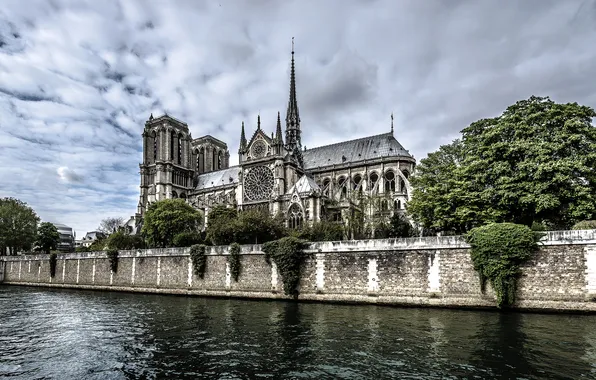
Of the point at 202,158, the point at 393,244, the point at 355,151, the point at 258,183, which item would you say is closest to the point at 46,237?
the point at 258,183

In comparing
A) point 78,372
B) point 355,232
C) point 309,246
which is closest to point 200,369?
point 78,372

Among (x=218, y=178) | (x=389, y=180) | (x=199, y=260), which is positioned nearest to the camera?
(x=199, y=260)

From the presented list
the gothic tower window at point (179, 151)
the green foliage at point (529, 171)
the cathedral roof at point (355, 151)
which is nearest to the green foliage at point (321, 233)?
the green foliage at point (529, 171)

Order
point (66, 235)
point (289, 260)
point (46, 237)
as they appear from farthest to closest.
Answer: point (66, 235) < point (46, 237) < point (289, 260)

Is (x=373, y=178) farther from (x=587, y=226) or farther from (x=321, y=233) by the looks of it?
(x=587, y=226)

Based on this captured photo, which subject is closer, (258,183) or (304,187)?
(304,187)

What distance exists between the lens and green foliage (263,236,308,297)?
78.1 feet

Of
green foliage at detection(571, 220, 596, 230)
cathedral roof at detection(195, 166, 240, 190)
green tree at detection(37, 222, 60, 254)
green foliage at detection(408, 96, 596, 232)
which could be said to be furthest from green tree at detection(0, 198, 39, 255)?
green foliage at detection(571, 220, 596, 230)

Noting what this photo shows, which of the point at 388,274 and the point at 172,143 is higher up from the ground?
the point at 172,143

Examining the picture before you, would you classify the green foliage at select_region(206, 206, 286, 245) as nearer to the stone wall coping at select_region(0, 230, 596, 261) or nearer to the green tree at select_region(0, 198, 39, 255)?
the stone wall coping at select_region(0, 230, 596, 261)

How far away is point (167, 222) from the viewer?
1777 inches

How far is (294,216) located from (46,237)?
119ft

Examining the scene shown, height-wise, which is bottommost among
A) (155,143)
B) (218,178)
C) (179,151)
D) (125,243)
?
(125,243)

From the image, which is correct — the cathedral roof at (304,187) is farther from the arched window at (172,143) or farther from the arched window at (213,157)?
the arched window at (213,157)
